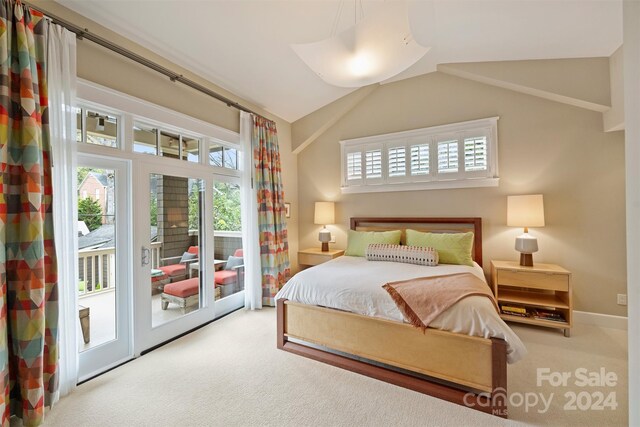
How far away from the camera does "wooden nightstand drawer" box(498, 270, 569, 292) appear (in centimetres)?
286

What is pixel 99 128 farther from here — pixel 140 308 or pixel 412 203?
pixel 412 203

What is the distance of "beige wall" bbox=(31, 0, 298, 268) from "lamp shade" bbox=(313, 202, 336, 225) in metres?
1.79

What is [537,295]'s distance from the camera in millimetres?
3195

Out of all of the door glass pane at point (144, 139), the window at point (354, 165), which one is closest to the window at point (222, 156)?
the door glass pane at point (144, 139)

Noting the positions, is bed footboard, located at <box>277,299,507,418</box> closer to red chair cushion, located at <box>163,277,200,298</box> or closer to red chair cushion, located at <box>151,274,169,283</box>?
red chair cushion, located at <box>163,277,200,298</box>

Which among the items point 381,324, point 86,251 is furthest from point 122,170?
point 381,324

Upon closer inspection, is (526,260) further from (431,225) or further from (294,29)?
(294,29)

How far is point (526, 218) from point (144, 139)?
4360mm

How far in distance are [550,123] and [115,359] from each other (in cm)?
546

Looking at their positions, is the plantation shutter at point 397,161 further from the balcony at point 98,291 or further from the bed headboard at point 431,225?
the balcony at point 98,291

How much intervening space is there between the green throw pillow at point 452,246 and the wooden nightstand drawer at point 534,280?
382 mm

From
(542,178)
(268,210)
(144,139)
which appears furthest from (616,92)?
(144,139)

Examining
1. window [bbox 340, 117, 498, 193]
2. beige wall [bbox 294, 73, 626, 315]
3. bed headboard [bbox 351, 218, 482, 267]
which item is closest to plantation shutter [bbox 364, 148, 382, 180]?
window [bbox 340, 117, 498, 193]

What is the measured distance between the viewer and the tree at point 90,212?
7.42 feet
